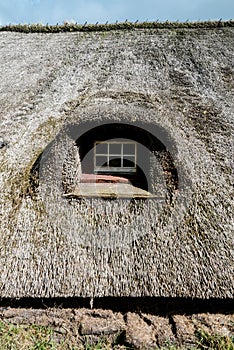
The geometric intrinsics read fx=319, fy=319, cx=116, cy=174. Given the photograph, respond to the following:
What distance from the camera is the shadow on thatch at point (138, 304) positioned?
3215 millimetres

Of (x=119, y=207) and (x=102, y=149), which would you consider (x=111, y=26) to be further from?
(x=119, y=207)

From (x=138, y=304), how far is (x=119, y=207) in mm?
1001

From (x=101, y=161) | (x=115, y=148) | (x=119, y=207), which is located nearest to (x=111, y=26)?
(x=115, y=148)

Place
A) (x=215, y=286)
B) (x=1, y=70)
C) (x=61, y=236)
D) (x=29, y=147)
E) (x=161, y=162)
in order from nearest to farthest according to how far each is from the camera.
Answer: (x=215, y=286)
(x=61, y=236)
(x=161, y=162)
(x=29, y=147)
(x=1, y=70)

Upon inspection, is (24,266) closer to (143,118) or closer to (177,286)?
(177,286)

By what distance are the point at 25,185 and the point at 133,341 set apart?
194 cm

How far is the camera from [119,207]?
10.9 ft

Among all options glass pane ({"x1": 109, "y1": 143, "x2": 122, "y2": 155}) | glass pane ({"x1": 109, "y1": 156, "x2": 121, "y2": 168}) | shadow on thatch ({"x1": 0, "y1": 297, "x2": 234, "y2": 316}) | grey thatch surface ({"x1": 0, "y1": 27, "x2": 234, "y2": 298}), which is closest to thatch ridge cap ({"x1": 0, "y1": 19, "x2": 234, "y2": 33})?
grey thatch surface ({"x1": 0, "y1": 27, "x2": 234, "y2": 298})

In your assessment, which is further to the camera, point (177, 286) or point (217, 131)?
point (217, 131)

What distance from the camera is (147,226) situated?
3242 mm

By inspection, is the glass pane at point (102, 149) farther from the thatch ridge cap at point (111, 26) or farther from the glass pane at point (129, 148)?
the thatch ridge cap at point (111, 26)

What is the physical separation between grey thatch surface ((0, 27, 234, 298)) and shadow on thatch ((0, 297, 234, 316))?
0.75 feet

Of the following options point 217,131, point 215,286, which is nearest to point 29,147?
point 217,131

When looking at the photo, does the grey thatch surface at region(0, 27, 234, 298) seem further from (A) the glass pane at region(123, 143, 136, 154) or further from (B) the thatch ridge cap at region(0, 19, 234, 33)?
(B) the thatch ridge cap at region(0, 19, 234, 33)
